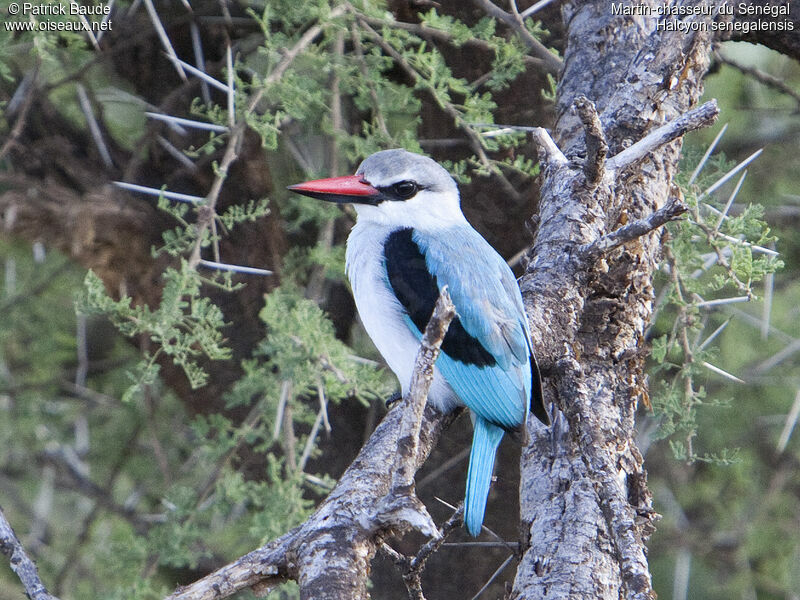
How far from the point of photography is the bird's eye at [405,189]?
2.73 m

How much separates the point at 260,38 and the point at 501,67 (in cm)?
126

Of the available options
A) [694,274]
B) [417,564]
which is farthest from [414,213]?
[417,564]

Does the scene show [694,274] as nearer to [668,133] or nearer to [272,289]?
[668,133]

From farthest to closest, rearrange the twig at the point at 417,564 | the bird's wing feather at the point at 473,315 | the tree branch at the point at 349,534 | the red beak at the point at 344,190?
the red beak at the point at 344,190 < the bird's wing feather at the point at 473,315 < the twig at the point at 417,564 < the tree branch at the point at 349,534

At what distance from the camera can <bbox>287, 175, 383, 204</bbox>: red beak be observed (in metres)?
2.68

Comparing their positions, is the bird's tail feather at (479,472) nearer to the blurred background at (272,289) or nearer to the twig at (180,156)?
the blurred background at (272,289)

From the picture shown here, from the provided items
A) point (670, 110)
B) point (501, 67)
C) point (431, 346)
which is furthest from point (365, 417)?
point (431, 346)

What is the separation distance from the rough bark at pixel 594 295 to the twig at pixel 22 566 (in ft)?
2.95

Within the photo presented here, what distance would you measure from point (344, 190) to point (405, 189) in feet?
0.61

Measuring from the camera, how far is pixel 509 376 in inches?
88.0

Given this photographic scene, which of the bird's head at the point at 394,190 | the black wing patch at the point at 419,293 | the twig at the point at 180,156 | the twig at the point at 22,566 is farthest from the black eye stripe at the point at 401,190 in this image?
the twig at the point at 22,566

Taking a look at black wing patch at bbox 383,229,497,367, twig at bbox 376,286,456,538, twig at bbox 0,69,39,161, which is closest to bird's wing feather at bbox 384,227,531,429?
black wing patch at bbox 383,229,497,367

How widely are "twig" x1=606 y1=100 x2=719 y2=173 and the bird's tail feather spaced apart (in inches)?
27.7

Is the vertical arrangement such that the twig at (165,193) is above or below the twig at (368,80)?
below
